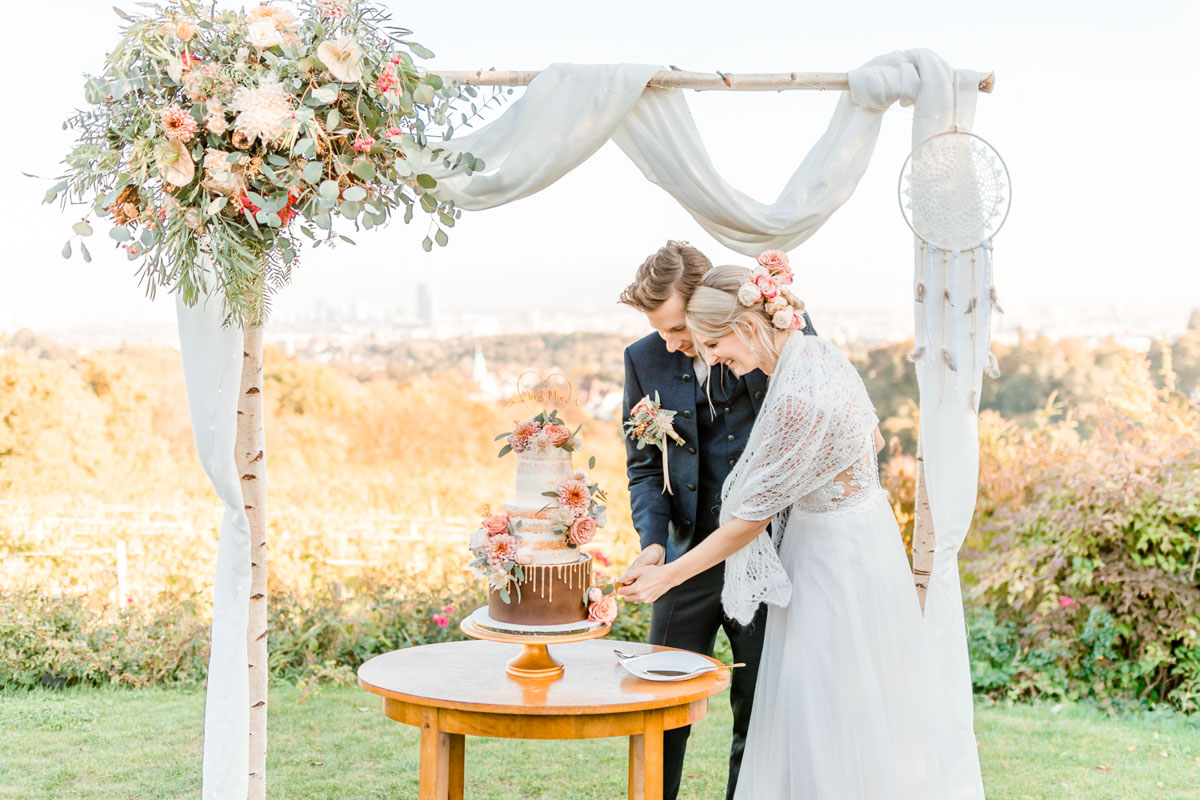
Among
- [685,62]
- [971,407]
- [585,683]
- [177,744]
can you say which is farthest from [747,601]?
[685,62]

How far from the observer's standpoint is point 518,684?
2740 millimetres

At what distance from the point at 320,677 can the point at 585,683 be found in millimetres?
3323

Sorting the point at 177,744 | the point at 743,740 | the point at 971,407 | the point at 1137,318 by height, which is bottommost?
the point at 177,744

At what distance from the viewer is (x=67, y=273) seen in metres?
7.36

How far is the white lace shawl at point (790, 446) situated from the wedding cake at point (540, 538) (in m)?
0.39

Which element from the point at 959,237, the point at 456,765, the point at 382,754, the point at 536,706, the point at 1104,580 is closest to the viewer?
the point at 536,706

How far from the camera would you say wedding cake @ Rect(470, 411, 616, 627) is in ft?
8.83

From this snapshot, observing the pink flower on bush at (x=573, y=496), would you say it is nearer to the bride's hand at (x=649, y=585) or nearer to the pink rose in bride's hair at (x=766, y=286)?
the bride's hand at (x=649, y=585)

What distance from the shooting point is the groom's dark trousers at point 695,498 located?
3271 mm

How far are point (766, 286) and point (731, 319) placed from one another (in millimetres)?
127

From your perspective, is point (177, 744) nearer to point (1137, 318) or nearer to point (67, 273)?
point (67, 273)

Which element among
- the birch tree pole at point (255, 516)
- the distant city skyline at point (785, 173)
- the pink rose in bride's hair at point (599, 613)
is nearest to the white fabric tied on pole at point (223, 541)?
the birch tree pole at point (255, 516)

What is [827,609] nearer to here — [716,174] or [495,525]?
[495,525]

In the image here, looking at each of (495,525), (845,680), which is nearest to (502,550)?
(495,525)
